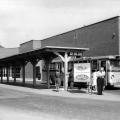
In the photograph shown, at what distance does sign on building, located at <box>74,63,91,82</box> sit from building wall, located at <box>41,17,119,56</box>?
12.8 metres

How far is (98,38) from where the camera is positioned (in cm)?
3956

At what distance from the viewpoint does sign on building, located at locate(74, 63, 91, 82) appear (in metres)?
22.4

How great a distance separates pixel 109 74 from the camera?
86.2 ft

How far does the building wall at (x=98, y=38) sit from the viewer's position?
36.2 metres

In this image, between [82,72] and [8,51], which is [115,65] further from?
[8,51]

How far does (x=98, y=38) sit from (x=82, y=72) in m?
17.3

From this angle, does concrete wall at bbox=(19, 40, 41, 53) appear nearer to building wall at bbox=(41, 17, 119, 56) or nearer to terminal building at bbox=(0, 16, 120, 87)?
terminal building at bbox=(0, 16, 120, 87)

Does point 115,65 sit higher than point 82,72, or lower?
higher

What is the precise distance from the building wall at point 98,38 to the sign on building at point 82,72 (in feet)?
42.0

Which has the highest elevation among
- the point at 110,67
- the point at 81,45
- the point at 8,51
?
the point at 8,51

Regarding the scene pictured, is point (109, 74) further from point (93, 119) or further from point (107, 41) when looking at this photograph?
point (93, 119)

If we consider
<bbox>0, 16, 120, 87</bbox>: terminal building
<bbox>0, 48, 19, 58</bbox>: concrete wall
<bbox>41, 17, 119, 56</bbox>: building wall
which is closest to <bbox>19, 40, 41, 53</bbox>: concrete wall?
<bbox>0, 16, 120, 87</bbox>: terminal building

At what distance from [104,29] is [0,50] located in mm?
44185

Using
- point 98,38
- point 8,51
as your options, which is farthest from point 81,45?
point 8,51
